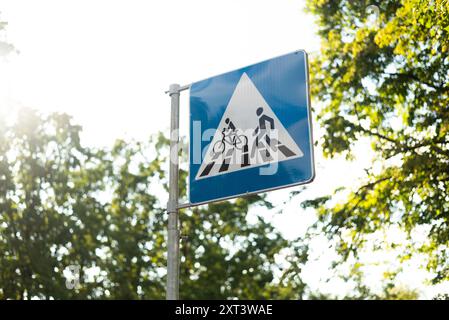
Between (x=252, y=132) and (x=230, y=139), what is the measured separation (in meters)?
0.19

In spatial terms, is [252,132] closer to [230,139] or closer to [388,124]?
[230,139]

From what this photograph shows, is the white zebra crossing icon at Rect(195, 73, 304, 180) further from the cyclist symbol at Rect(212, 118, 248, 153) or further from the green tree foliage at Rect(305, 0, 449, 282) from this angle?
the green tree foliage at Rect(305, 0, 449, 282)

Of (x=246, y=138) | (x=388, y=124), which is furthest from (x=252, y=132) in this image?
(x=388, y=124)

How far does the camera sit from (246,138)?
4.38 meters

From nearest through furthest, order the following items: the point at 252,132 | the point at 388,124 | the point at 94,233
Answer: the point at 252,132 < the point at 388,124 < the point at 94,233

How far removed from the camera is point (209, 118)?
4660 mm

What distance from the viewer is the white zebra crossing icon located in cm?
427

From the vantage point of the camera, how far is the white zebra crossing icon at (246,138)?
14.0ft

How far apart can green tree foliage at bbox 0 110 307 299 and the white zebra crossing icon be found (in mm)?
21255

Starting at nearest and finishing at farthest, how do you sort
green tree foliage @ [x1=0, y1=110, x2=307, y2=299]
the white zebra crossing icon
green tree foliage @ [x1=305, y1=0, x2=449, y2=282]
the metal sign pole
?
the metal sign pole, the white zebra crossing icon, green tree foliage @ [x1=305, y1=0, x2=449, y2=282], green tree foliage @ [x1=0, y1=110, x2=307, y2=299]

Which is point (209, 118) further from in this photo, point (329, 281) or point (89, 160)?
point (89, 160)

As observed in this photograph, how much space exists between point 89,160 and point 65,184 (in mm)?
2346

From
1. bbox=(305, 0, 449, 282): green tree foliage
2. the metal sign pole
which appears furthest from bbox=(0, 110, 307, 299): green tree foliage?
the metal sign pole
